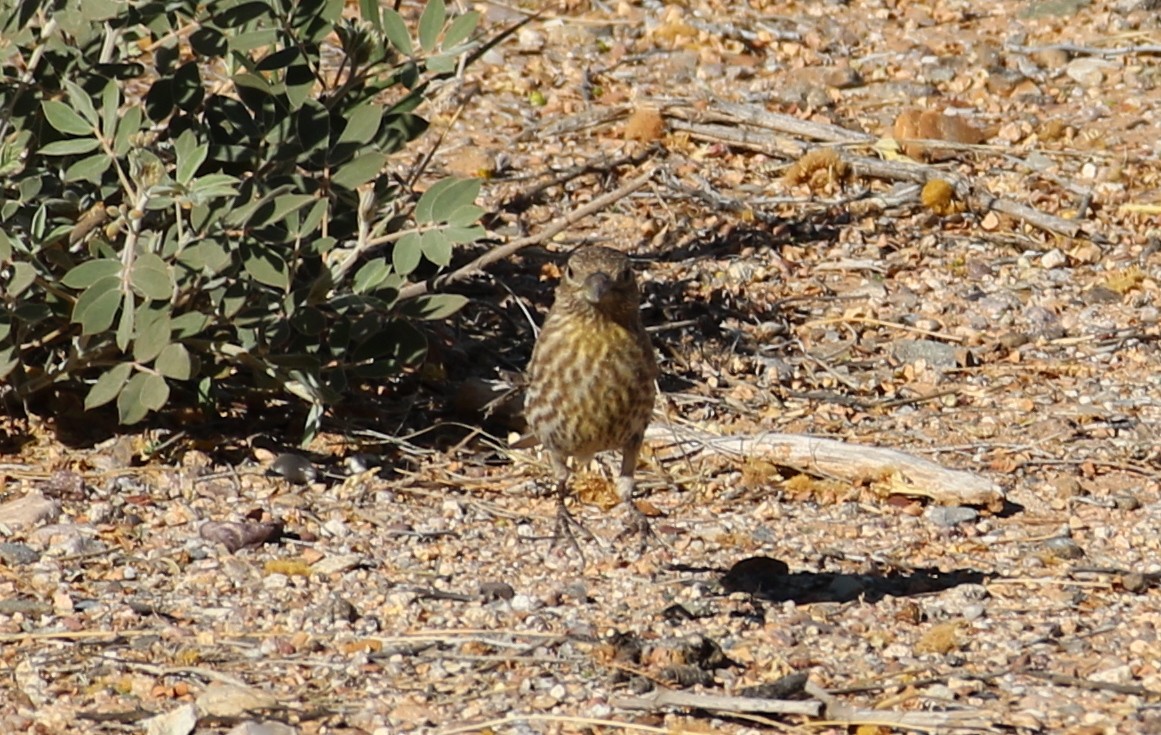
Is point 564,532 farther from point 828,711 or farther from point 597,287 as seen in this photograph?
point 828,711

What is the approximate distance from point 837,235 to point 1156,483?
2.34m

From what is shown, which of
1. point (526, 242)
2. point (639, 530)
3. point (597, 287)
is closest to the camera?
point (597, 287)

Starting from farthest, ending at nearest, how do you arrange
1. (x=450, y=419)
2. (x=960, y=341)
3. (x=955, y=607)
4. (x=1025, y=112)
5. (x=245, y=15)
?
(x=1025, y=112) → (x=960, y=341) → (x=450, y=419) → (x=245, y=15) → (x=955, y=607)

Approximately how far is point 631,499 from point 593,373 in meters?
0.48

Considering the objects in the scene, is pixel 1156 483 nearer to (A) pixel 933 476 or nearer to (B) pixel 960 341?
(A) pixel 933 476

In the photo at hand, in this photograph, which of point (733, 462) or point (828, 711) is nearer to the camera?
point (828, 711)

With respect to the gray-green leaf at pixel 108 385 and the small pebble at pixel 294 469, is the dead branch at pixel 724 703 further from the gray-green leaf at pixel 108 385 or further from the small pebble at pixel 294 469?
the gray-green leaf at pixel 108 385

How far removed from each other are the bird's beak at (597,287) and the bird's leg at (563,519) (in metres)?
0.57

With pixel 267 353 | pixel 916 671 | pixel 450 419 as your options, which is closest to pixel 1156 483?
pixel 916 671

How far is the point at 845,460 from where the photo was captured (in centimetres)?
641

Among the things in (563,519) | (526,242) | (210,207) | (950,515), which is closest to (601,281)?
(563,519)

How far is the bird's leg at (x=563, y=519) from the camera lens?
5754 mm

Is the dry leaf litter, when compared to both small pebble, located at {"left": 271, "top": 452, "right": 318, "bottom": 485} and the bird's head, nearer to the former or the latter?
small pebble, located at {"left": 271, "top": 452, "right": 318, "bottom": 485}

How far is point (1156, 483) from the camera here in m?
6.34
